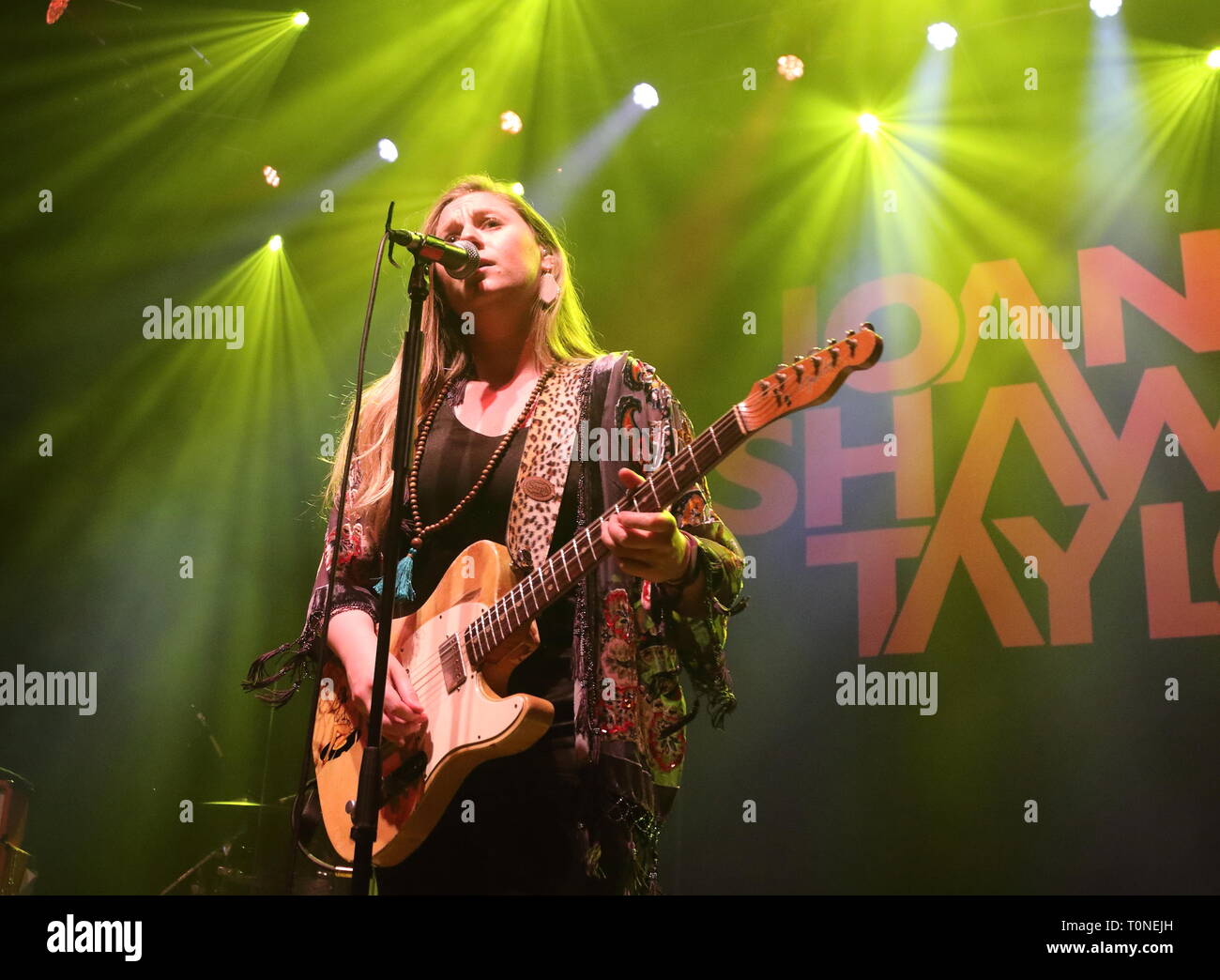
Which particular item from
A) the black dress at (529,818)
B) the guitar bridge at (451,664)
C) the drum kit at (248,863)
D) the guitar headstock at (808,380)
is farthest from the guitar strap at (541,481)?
the drum kit at (248,863)

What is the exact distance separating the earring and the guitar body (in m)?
0.72

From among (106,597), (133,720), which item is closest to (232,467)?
(106,597)

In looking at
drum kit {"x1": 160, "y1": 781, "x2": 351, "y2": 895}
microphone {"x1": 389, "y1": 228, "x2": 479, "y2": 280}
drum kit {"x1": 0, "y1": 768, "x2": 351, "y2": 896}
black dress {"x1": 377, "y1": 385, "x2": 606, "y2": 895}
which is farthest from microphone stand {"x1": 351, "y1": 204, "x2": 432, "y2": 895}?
drum kit {"x1": 160, "y1": 781, "x2": 351, "y2": 895}

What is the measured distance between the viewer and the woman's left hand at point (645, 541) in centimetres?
223

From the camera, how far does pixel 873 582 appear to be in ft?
13.3

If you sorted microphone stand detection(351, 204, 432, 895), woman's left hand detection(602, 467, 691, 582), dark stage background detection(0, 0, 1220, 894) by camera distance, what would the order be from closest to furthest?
microphone stand detection(351, 204, 432, 895)
woman's left hand detection(602, 467, 691, 582)
dark stage background detection(0, 0, 1220, 894)

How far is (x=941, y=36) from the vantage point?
14.3 ft

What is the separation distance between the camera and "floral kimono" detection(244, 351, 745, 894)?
235 centimetres

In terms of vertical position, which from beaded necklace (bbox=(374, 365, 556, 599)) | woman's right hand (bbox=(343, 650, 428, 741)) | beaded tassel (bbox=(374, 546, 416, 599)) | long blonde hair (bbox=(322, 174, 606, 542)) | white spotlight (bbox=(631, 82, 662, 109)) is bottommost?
woman's right hand (bbox=(343, 650, 428, 741))

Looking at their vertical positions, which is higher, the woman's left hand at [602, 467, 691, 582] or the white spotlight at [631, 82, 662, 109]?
the white spotlight at [631, 82, 662, 109]

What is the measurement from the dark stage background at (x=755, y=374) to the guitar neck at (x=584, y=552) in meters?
1.84

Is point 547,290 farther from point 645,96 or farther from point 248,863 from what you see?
point 248,863

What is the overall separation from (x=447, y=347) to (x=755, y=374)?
1.69 meters

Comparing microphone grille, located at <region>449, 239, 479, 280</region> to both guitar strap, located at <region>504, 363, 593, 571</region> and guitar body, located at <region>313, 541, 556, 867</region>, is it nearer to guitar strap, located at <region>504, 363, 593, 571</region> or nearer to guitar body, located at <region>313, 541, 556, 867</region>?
guitar strap, located at <region>504, 363, 593, 571</region>
